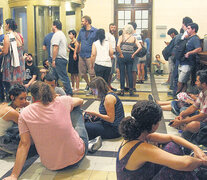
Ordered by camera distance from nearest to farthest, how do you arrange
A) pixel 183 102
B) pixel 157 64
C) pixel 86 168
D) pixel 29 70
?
1. pixel 86 168
2. pixel 183 102
3. pixel 29 70
4. pixel 157 64

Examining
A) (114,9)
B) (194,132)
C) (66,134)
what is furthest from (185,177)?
(114,9)

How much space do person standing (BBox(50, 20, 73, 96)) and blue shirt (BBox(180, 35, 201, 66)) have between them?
2.29 m

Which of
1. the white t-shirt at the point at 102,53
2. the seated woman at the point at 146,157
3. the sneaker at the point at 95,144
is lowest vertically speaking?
the sneaker at the point at 95,144

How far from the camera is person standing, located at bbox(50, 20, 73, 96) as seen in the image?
5.78m

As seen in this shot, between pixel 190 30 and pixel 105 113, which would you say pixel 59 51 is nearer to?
pixel 190 30

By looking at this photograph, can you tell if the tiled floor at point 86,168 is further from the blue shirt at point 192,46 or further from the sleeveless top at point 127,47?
the sleeveless top at point 127,47

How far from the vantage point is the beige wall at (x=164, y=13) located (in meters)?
10.9

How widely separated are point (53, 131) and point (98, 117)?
1161mm

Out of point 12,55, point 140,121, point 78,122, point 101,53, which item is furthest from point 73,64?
point 140,121

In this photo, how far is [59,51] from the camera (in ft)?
19.3

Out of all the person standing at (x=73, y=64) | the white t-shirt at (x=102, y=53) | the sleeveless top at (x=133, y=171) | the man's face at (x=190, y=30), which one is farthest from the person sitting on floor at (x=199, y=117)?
the person standing at (x=73, y=64)

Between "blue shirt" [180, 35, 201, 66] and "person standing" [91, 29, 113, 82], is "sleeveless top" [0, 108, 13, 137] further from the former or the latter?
"blue shirt" [180, 35, 201, 66]

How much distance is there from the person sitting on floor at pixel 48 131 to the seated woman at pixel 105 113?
717 millimetres

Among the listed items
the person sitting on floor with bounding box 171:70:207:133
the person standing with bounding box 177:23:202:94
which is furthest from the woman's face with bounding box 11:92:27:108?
the person standing with bounding box 177:23:202:94
